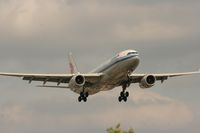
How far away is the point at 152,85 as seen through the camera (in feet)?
283

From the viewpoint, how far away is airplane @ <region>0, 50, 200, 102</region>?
8025 centimetres

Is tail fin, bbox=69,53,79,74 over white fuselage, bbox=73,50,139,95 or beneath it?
over

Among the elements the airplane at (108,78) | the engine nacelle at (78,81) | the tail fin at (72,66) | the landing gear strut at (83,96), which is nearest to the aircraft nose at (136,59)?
the airplane at (108,78)

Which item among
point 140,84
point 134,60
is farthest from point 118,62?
point 140,84

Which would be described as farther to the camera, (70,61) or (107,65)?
(70,61)

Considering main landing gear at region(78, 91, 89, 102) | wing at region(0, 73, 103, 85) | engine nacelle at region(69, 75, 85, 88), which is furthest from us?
main landing gear at region(78, 91, 89, 102)

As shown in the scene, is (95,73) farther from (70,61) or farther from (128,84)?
(70,61)

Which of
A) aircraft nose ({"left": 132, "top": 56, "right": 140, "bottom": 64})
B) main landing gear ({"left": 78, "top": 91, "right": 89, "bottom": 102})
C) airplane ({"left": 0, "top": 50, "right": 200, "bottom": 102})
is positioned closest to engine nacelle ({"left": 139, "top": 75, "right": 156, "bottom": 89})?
airplane ({"left": 0, "top": 50, "right": 200, "bottom": 102})

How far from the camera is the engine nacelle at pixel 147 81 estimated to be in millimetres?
86188

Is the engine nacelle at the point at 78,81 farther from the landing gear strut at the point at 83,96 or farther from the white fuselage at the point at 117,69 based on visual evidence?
the landing gear strut at the point at 83,96

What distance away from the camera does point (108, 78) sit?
81.8 meters

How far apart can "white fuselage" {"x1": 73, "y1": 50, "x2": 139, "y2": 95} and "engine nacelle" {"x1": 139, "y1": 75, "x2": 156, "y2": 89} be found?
2965 mm

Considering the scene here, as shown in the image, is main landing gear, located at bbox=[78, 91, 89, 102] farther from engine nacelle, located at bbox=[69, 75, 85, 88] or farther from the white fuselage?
engine nacelle, located at bbox=[69, 75, 85, 88]

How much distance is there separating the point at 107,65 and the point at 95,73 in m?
3.57
